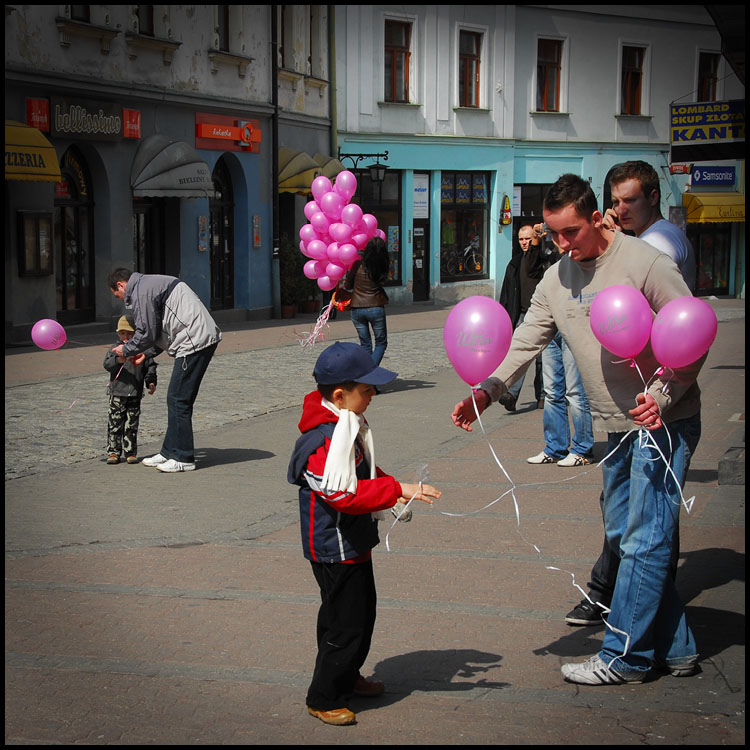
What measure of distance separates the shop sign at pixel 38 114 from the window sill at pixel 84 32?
1.18 metres

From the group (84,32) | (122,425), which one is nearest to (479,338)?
(122,425)

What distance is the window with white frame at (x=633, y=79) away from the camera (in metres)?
30.4

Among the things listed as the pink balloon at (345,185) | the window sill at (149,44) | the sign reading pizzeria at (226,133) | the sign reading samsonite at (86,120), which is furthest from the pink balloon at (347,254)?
the sign reading pizzeria at (226,133)

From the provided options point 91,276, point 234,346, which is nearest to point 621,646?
point 234,346

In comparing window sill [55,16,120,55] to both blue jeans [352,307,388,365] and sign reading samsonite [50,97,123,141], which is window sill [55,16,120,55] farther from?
blue jeans [352,307,388,365]

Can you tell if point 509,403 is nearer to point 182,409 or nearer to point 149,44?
point 182,409

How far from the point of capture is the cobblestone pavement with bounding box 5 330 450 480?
31.7 ft

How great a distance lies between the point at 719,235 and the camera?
122ft

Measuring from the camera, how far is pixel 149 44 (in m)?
20.1

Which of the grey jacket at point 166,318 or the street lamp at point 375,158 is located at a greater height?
the street lamp at point 375,158

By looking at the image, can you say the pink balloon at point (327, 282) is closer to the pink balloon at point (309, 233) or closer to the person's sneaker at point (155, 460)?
the pink balloon at point (309, 233)

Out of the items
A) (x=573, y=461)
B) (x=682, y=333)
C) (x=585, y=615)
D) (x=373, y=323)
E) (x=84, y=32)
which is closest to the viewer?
(x=682, y=333)

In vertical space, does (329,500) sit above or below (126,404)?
above

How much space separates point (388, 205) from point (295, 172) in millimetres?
4795
